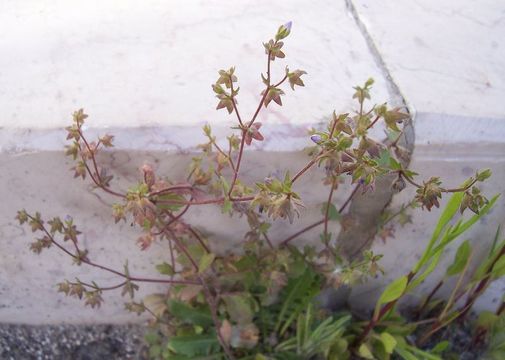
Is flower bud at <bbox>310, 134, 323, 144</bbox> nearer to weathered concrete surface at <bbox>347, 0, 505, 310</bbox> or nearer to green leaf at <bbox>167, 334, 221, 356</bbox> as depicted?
weathered concrete surface at <bbox>347, 0, 505, 310</bbox>

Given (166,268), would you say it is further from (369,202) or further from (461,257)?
(461,257)

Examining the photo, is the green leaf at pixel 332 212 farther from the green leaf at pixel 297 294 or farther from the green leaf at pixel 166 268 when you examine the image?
the green leaf at pixel 166 268

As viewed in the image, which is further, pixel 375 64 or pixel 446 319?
pixel 446 319

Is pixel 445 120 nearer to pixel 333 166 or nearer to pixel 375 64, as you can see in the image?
pixel 375 64

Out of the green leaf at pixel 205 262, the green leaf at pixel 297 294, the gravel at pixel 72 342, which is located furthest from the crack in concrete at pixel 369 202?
the gravel at pixel 72 342

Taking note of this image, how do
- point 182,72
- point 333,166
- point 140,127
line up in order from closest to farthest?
point 333,166 < point 140,127 < point 182,72

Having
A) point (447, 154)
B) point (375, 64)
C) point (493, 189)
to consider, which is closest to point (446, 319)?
point (493, 189)
